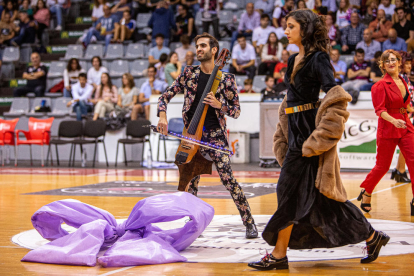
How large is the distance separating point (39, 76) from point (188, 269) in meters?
13.4

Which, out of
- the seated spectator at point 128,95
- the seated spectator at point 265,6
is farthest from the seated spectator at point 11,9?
the seated spectator at point 265,6

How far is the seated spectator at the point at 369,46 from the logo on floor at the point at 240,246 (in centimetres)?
902

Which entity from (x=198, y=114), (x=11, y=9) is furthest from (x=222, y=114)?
(x=11, y=9)

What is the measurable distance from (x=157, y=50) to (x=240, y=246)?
11.5 metres

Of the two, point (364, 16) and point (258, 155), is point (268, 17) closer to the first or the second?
point (364, 16)

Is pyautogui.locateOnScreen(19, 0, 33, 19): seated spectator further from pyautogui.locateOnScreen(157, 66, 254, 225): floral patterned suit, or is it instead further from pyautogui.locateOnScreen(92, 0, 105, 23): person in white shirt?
pyautogui.locateOnScreen(157, 66, 254, 225): floral patterned suit

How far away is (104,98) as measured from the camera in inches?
543

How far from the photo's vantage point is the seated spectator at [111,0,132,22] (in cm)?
1659

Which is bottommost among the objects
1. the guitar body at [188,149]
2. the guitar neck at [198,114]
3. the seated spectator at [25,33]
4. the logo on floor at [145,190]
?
the logo on floor at [145,190]

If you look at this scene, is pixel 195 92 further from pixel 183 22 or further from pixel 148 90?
pixel 183 22

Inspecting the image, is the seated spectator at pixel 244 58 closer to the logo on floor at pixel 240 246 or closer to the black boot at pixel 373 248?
the logo on floor at pixel 240 246

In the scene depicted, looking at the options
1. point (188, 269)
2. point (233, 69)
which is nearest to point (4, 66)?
point (233, 69)

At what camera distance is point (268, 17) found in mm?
14562

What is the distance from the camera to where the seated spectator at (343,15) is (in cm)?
1427
